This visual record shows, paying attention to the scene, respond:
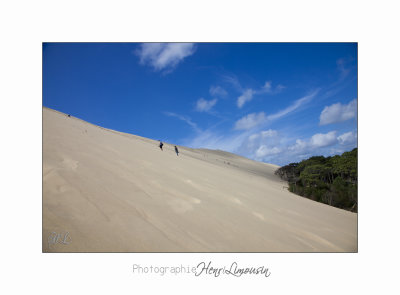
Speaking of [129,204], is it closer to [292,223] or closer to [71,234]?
[71,234]

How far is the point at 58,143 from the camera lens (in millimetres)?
5227

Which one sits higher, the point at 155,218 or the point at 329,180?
the point at 155,218

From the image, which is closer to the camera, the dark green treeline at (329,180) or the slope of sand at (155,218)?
the slope of sand at (155,218)

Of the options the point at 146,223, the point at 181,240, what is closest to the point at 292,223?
the point at 181,240

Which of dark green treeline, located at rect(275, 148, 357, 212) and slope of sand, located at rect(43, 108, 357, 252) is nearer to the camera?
slope of sand, located at rect(43, 108, 357, 252)
